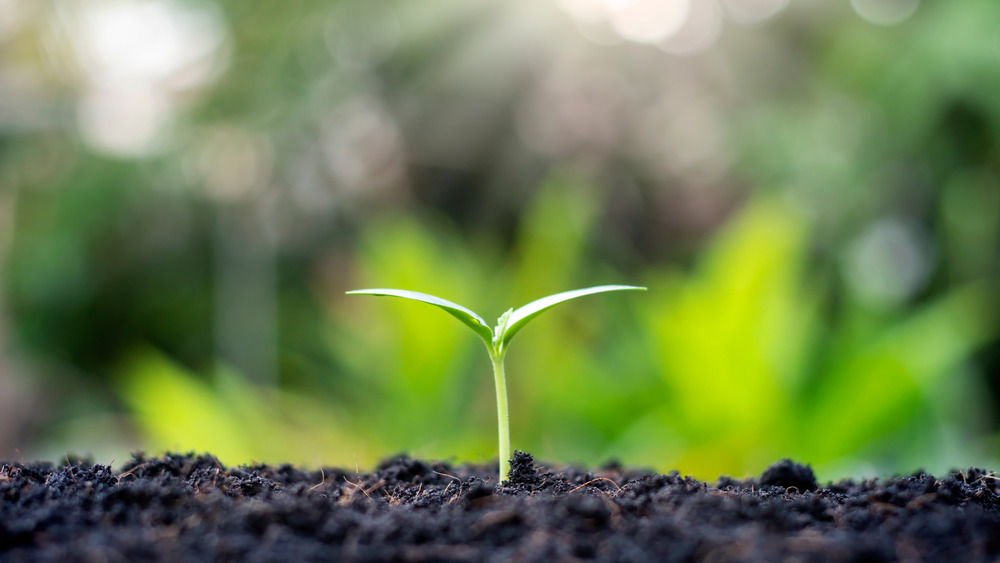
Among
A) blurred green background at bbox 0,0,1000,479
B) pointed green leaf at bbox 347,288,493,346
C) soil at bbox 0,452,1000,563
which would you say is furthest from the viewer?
blurred green background at bbox 0,0,1000,479

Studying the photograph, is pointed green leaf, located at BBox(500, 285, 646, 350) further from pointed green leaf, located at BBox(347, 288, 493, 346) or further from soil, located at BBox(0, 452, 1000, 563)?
soil, located at BBox(0, 452, 1000, 563)

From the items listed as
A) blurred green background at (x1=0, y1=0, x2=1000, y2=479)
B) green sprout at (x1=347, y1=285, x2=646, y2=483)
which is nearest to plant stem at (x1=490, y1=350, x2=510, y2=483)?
green sprout at (x1=347, y1=285, x2=646, y2=483)

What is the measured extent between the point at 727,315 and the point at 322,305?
3.13 meters

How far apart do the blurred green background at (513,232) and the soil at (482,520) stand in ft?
3.33

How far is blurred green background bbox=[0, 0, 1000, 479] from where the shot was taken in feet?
8.42

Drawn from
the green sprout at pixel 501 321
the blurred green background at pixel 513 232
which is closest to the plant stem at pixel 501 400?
the green sprout at pixel 501 321

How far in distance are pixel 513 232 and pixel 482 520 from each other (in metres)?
4.56

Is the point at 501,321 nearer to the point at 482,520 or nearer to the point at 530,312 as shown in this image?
the point at 530,312

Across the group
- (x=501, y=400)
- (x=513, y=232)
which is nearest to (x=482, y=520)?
(x=501, y=400)

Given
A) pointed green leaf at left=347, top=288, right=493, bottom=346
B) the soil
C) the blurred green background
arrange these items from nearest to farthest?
the soil < pointed green leaf at left=347, top=288, right=493, bottom=346 < the blurred green background

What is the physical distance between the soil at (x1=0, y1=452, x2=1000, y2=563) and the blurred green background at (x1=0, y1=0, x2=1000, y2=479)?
102 centimetres

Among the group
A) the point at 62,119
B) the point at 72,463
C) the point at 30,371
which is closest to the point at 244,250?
the point at 62,119

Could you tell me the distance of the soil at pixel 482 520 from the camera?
1.58 feet

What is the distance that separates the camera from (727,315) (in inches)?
94.7
